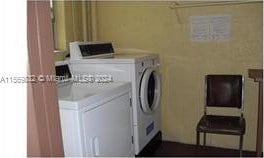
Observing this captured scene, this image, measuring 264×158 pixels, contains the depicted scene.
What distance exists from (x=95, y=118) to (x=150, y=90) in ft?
3.28

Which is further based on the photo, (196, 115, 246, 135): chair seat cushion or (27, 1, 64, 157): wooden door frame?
(196, 115, 246, 135): chair seat cushion

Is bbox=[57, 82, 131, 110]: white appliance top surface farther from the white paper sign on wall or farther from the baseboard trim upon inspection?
the white paper sign on wall

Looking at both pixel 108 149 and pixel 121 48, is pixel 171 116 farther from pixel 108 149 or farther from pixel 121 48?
pixel 108 149

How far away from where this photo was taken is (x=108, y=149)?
1978mm

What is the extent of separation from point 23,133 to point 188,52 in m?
2.26

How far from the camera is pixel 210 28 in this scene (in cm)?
270

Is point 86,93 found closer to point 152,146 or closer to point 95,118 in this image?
point 95,118

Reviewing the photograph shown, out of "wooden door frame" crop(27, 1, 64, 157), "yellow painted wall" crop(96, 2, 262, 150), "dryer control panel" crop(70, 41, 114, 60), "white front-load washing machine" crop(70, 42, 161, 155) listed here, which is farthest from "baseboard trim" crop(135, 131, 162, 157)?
"wooden door frame" crop(27, 1, 64, 157)

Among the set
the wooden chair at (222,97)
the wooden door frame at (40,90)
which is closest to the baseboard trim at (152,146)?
the wooden chair at (222,97)

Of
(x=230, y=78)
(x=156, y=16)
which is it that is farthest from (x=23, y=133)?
(x=156, y=16)

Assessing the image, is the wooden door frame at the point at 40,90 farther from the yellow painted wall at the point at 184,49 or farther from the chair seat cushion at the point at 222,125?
the yellow painted wall at the point at 184,49

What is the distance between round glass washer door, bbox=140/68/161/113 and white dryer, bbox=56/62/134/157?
0.20 metres

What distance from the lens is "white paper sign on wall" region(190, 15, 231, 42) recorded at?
265 cm

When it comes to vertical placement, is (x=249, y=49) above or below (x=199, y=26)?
below
